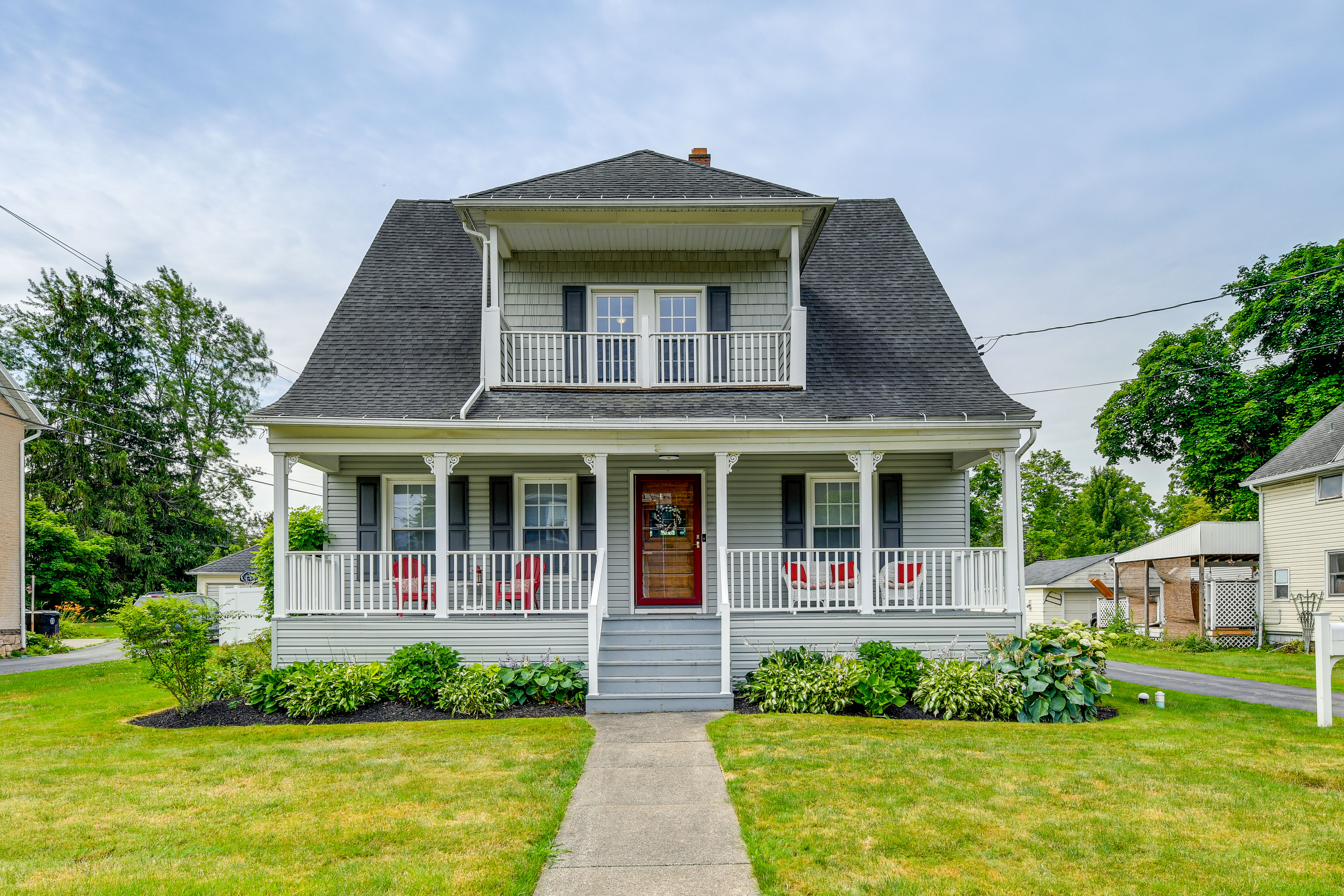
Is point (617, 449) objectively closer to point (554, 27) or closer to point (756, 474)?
point (756, 474)

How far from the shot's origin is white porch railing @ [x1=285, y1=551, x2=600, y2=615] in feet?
33.9

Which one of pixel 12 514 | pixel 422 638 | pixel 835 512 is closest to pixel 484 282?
pixel 422 638

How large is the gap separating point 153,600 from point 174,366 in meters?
30.6

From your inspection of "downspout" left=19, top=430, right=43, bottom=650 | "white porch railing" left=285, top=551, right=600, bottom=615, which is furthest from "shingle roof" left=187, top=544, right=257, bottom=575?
"white porch railing" left=285, top=551, right=600, bottom=615

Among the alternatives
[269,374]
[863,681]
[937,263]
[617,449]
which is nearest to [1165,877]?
[863,681]

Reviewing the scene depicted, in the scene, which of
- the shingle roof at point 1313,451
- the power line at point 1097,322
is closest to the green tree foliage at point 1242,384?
the shingle roof at point 1313,451

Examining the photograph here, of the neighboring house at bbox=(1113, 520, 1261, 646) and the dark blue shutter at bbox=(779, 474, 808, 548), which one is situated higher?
the dark blue shutter at bbox=(779, 474, 808, 548)

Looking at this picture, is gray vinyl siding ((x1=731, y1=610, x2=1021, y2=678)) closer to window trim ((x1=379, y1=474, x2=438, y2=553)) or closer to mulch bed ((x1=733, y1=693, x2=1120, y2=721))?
mulch bed ((x1=733, y1=693, x2=1120, y2=721))

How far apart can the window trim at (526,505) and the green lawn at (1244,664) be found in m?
7.94

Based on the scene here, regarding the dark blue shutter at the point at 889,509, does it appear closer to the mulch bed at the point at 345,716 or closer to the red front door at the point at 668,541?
the red front door at the point at 668,541

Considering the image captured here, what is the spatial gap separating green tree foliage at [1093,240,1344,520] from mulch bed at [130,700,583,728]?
81.6ft

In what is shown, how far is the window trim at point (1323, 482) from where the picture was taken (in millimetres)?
19078

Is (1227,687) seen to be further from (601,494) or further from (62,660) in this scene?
(62,660)

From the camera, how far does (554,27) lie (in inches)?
531
